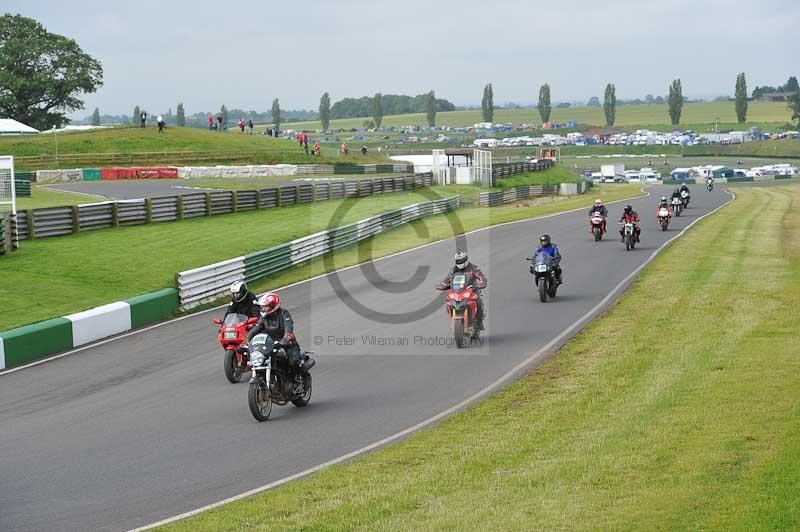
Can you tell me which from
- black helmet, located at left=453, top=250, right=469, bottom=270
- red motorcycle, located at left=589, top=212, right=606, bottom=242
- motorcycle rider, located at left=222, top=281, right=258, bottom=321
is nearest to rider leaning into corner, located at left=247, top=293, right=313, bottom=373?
motorcycle rider, located at left=222, top=281, right=258, bottom=321

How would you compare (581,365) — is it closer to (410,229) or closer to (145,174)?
(410,229)

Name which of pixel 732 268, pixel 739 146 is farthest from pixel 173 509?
pixel 739 146

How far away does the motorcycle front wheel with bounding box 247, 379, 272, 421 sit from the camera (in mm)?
13875

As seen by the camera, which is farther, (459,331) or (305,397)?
(459,331)

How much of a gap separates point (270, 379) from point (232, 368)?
274 cm

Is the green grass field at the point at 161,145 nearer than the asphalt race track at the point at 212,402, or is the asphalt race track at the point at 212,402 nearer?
the asphalt race track at the point at 212,402

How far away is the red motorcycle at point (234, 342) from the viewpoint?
16.8 meters

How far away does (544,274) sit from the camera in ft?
80.6

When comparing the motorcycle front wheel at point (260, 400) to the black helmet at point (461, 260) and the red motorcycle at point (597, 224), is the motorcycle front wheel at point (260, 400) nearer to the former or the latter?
the black helmet at point (461, 260)

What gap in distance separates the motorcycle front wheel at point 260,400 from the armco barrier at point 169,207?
19802 mm

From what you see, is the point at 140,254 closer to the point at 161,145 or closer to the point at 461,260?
the point at 461,260

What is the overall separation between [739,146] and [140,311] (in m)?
154

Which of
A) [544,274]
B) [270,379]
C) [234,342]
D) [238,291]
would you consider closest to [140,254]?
[544,274]

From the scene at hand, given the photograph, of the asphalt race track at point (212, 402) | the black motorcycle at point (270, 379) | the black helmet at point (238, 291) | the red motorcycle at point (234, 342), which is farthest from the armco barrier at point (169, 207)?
the black motorcycle at point (270, 379)
